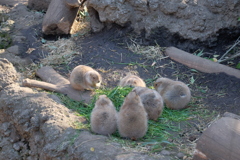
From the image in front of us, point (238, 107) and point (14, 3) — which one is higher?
point (238, 107)

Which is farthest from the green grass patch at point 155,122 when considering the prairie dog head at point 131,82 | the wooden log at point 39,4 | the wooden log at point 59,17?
the wooden log at point 39,4

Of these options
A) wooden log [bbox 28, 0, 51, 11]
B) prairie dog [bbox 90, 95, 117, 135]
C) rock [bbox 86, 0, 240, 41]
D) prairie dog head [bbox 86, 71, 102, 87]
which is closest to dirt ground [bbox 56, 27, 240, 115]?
rock [bbox 86, 0, 240, 41]

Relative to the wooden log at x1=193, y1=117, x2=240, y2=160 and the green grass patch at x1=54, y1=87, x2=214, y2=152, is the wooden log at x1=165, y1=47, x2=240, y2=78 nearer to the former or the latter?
the green grass patch at x1=54, y1=87, x2=214, y2=152

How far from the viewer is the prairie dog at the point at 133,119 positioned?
493cm

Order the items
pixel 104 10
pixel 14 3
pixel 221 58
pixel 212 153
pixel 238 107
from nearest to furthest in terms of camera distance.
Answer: pixel 212 153 < pixel 238 107 < pixel 221 58 < pixel 104 10 < pixel 14 3

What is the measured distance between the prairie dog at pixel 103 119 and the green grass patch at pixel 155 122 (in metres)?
0.15

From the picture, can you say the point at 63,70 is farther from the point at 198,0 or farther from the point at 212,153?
the point at 212,153

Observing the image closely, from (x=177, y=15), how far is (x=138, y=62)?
67.1 inches

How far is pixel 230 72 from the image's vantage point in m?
7.27

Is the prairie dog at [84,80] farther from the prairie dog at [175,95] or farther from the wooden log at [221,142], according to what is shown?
the wooden log at [221,142]

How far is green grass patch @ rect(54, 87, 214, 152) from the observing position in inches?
191

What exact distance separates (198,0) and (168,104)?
3521 millimetres

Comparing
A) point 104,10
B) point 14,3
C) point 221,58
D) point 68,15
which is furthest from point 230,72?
point 14,3

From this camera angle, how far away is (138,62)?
811cm
